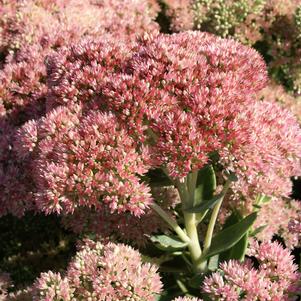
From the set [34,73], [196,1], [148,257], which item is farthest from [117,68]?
[196,1]

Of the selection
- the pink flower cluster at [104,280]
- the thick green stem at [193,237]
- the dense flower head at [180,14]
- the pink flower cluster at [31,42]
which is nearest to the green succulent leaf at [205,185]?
the thick green stem at [193,237]

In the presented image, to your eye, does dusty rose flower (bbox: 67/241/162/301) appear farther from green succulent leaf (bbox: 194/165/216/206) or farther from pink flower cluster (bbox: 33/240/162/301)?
green succulent leaf (bbox: 194/165/216/206)

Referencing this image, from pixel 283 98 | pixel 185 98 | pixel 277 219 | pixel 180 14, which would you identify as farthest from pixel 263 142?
pixel 180 14

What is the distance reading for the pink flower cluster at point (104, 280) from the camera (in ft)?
5.48

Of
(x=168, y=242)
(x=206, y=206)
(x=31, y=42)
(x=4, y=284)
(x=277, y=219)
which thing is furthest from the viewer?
(x=31, y=42)

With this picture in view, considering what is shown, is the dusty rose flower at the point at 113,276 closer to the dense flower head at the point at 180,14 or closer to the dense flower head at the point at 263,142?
the dense flower head at the point at 263,142

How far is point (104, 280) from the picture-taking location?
167 cm

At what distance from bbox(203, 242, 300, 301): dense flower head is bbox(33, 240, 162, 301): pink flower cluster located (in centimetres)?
20

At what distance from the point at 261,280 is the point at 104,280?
0.49 meters

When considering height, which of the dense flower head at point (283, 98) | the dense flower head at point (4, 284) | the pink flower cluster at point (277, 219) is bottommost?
the dense flower head at point (4, 284)

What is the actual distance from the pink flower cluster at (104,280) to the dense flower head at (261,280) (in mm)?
202

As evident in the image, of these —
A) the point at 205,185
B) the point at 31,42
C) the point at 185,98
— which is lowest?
the point at 205,185

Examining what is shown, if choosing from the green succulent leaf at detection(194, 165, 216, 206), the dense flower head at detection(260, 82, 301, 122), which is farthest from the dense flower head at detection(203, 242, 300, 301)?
the dense flower head at detection(260, 82, 301, 122)

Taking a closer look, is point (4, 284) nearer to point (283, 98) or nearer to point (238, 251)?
point (238, 251)
